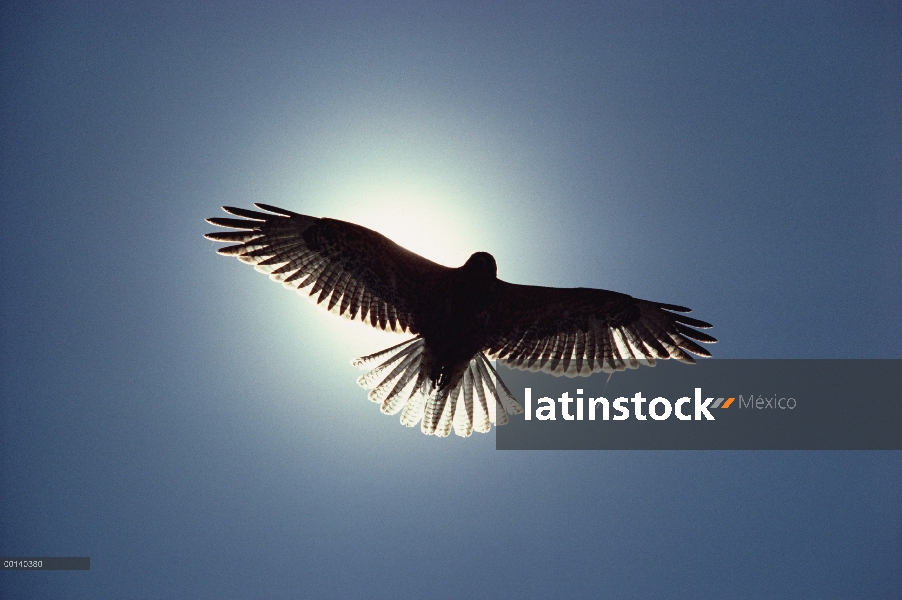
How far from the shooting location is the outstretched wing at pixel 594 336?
9461mm

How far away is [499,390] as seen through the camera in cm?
946

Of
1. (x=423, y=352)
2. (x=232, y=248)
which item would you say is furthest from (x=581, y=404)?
(x=232, y=248)

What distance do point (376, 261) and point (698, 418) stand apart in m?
4.21

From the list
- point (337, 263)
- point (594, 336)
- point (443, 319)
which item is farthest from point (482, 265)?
point (594, 336)

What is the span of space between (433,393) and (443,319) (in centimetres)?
95

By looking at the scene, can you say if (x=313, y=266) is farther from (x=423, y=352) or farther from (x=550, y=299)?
→ (x=550, y=299)

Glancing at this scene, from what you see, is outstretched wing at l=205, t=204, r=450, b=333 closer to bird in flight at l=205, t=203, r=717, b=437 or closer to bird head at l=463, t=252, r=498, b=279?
bird in flight at l=205, t=203, r=717, b=437

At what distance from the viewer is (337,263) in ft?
30.7

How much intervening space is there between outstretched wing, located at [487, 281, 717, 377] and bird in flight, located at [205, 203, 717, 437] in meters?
0.01

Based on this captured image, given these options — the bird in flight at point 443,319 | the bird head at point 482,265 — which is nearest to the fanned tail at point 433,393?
the bird in flight at point 443,319

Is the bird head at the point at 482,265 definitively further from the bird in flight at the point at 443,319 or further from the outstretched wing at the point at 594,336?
the outstretched wing at the point at 594,336

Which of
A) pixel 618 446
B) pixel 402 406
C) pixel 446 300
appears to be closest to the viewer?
pixel 446 300

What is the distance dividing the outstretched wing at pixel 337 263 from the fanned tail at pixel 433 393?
1.21 ft

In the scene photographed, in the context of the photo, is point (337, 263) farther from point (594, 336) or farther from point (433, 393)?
point (594, 336)
